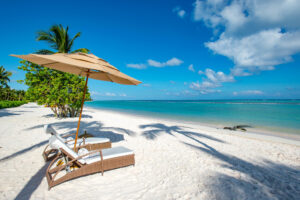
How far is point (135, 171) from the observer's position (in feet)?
11.5

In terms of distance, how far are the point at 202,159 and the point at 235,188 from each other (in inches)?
56.6

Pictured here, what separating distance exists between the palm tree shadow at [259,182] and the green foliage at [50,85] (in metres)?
10.7

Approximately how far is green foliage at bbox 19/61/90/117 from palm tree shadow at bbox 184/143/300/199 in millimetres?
10728

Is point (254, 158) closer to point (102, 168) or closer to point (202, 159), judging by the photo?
point (202, 159)

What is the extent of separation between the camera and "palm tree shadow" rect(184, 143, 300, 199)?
272 cm

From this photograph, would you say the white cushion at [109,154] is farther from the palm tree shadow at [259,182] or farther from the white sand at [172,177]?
the palm tree shadow at [259,182]

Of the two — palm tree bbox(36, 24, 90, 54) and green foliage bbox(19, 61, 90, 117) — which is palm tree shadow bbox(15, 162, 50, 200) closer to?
green foliage bbox(19, 61, 90, 117)

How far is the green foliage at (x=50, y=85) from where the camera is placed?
34.1 ft

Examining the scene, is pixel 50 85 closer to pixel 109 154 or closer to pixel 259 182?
pixel 109 154

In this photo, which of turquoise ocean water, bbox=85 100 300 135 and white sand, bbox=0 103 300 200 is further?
turquoise ocean water, bbox=85 100 300 135

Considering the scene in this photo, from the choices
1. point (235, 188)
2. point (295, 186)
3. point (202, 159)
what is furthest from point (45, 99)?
point (295, 186)

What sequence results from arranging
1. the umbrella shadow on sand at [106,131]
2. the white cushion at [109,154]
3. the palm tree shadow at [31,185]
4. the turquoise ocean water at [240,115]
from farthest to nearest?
the turquoise ocean water at [240,115] < the umbrella shadow on sand at [106,131] < the white cushion at [109,154] < the palm tree shadow at [31,185]

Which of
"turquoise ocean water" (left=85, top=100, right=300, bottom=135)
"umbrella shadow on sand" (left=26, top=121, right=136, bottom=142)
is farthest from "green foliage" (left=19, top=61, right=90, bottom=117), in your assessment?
"turquoise ocean water" (left=85, top=100, right=300, bottom=135)

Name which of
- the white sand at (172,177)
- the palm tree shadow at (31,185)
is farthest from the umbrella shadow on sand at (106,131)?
the palm tree shadow at (31,185)
